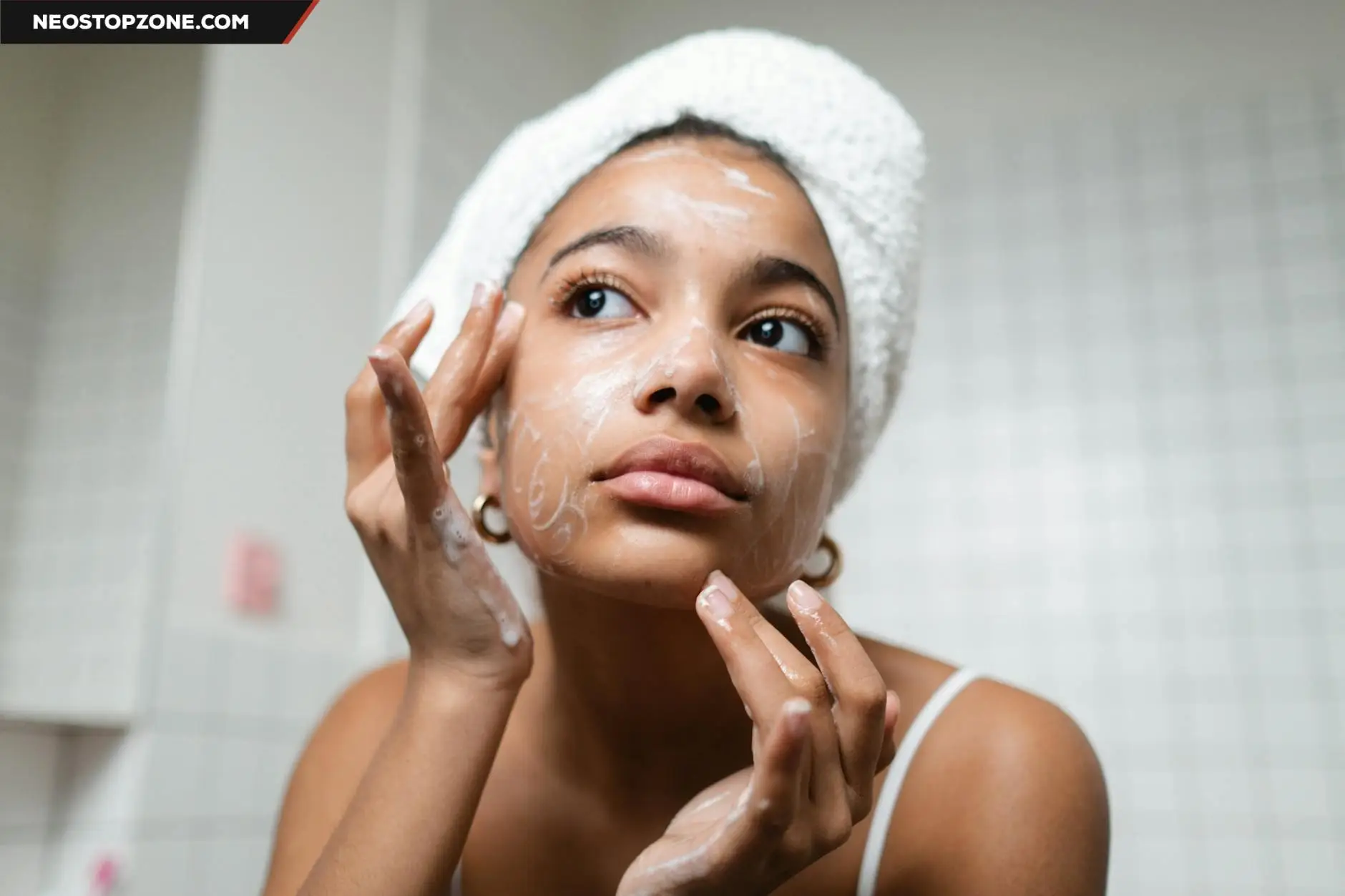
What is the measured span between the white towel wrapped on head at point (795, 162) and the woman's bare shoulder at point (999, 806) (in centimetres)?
19

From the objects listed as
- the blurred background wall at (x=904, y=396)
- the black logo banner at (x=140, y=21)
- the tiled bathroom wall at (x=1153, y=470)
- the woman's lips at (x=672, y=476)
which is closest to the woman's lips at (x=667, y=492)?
the woman's lips at (x=672, y=476)

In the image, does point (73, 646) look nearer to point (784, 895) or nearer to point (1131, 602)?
point (784, 895)

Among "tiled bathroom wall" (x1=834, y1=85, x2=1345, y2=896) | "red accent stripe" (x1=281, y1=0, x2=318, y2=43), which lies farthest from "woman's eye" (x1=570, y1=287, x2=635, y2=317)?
"tiled bathroom wall" (x1=834, y1=85, x2=1345, y2=896)

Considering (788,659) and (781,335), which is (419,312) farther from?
(788,659)

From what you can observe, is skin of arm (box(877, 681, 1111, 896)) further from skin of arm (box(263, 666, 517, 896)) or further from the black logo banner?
the black logo banner

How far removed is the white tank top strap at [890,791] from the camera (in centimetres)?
71

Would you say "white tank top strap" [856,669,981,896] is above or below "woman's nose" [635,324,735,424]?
below

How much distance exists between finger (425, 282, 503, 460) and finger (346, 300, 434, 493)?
0.04 meters

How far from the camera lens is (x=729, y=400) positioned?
61 centimetres

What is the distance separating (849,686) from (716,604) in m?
0.08

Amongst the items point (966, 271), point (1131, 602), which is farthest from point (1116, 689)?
point (966, 271)

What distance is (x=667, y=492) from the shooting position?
580 millimetres

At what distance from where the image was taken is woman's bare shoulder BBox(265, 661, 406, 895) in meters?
0.74

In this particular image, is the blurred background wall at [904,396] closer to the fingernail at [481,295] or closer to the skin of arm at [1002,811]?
the fingernail at [481,295]
